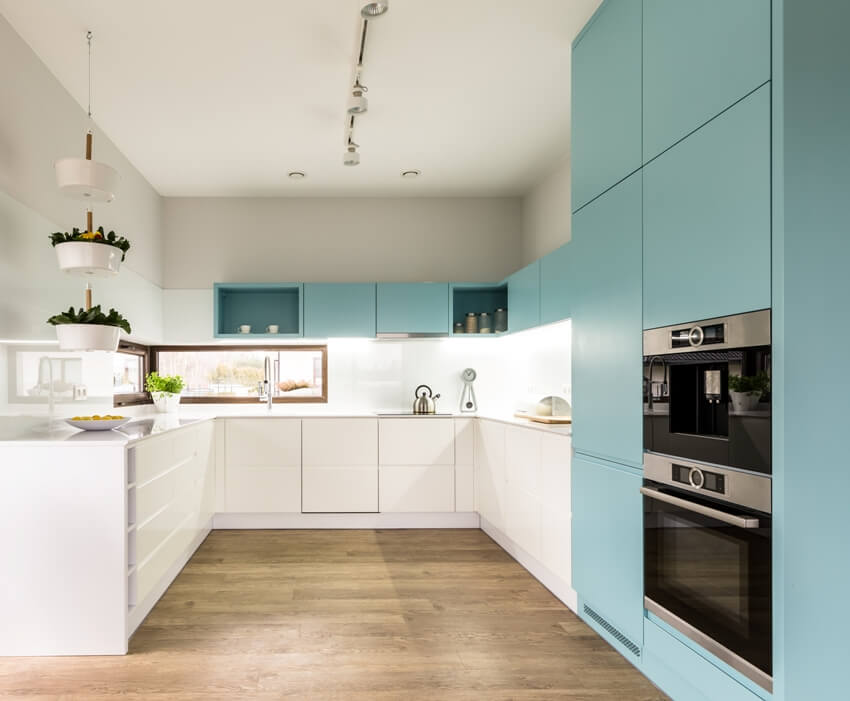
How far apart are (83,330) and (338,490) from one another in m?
2.42

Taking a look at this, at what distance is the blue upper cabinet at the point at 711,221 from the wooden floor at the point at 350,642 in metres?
1.45

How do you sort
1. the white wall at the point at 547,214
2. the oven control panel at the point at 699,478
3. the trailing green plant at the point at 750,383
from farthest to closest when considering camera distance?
the white wall at the point at 547,214
the oven control panel at the point at 699,478
the trailing green plant at the point at 750,383

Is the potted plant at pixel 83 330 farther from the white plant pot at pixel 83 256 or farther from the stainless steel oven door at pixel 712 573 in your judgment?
the stainless steel oven door at pixel 712 573

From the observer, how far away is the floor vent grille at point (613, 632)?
2356 millimetres

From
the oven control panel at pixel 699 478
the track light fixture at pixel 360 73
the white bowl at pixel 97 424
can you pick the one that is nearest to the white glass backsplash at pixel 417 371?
the track light fixture at pixel 360 73

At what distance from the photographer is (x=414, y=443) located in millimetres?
4660

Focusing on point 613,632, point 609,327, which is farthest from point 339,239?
point 613,632

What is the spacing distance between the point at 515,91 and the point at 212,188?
279cm

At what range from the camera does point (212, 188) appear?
4977 mm

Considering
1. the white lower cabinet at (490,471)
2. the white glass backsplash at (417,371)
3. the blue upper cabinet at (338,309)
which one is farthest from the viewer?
the white glass backsplash at (417,371)

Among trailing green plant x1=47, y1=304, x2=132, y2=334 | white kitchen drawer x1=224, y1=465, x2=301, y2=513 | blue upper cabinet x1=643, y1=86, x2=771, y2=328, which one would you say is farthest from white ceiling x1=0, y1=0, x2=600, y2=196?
white kitchen drawer x1=224, y1=465, x2=301, y2=513

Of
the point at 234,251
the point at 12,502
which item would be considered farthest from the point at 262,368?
the point at 12,502

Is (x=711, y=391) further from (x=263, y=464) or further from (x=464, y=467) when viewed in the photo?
(x=263, y=464)

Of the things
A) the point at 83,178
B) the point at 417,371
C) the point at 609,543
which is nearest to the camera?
the point at 609,543
